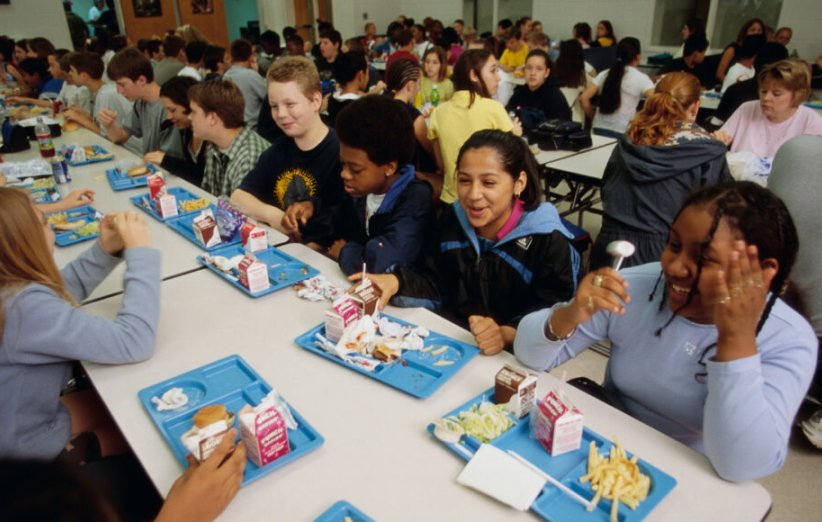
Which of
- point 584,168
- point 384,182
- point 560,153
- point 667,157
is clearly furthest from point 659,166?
point 384,182

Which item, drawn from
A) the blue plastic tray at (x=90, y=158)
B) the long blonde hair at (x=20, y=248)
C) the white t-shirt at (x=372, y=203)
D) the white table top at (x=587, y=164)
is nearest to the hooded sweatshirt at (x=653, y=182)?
the white table top at (x=587, y=164)

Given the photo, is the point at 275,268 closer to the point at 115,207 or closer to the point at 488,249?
the point at 488,249

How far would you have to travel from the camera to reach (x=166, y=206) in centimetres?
241

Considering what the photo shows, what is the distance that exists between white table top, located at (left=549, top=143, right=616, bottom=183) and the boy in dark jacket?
1.55m

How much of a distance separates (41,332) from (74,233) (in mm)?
1162

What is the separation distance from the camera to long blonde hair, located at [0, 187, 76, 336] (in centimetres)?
124

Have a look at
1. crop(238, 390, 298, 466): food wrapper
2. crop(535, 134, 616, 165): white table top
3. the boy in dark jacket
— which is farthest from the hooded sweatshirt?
→ crop(238, 390, 298, 466): food wrapper

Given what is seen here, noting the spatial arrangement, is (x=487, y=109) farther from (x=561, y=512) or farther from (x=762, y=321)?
(x=561, y=512)

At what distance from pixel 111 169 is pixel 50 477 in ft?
9.96

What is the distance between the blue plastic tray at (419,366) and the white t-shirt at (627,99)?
3.85 m

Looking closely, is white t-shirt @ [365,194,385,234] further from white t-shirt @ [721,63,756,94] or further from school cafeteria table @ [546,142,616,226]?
white t-shirt @ [721,63,756,94]

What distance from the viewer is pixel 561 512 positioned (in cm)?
95

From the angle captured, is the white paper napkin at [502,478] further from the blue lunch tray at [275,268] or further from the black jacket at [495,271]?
the blue lunch tray at [275,268]

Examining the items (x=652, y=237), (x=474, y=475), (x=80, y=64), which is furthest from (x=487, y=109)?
(x=80, y=64)
